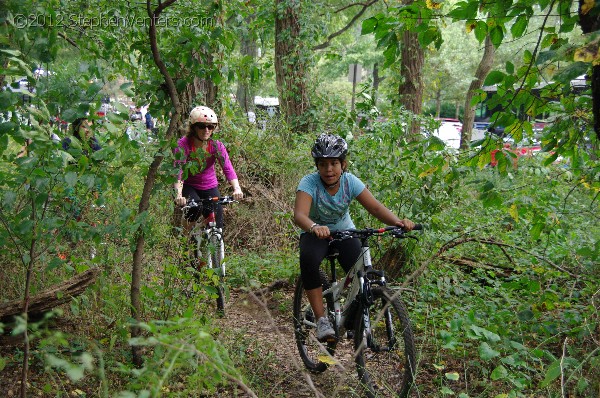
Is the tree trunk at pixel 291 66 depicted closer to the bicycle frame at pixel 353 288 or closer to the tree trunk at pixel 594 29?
the bicycle frame at pixel 353 288

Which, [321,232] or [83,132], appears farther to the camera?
[321,232]

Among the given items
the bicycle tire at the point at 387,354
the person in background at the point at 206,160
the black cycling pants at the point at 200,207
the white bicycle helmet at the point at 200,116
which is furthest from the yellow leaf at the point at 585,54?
the black cycling pants at the point at 200,207

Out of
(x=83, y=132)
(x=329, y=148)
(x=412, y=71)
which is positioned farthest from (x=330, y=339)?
(x=412, y=71)

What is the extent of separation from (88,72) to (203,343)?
1936mm

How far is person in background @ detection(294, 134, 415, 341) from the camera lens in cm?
496

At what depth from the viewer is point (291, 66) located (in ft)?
44.4

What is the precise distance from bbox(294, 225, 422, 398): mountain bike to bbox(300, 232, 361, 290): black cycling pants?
12 cm

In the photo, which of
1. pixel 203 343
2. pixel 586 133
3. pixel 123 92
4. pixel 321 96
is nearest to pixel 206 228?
pixel 123 92

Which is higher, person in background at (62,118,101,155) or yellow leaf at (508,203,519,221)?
person in background at (62,118,101,155)

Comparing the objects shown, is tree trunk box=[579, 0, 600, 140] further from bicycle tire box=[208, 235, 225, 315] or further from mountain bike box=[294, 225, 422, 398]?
bicycle tire box=[208, 235, 225, 315]

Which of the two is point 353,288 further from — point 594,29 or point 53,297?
point 594,29

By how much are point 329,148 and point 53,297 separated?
234 cm

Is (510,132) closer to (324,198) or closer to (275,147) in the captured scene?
(324,198)

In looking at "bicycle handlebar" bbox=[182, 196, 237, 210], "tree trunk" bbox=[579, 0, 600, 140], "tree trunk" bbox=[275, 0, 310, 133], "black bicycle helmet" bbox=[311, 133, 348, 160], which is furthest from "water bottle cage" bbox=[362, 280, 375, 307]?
"tree trunk" bbox=[275, 0, 310, 133]
